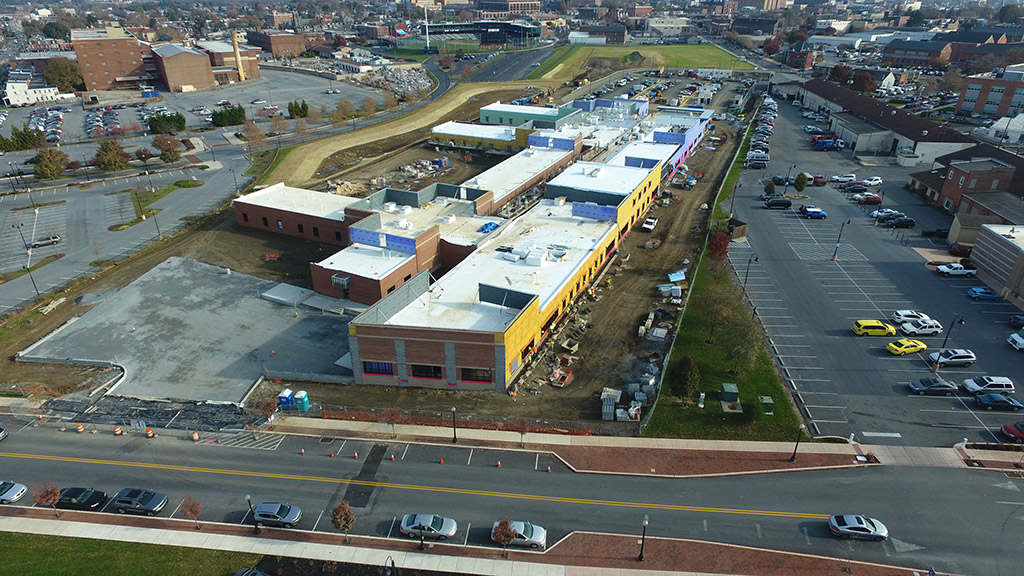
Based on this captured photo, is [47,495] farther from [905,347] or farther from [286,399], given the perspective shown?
[905,347]

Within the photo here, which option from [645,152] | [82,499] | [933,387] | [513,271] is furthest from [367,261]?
[645,152]

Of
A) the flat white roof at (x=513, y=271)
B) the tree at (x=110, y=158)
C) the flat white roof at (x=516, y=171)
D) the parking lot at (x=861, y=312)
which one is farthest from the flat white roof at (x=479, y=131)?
the tree at (x=110, y=158)

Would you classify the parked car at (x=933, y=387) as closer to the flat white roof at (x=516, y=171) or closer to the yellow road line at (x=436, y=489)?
the yellow road line at (x=436, y=489)

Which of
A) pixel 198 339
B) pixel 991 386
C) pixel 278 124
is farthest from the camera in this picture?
pixel 278 124

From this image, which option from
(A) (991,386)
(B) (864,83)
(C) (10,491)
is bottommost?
(C) (10,491)

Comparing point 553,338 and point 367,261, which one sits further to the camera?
point 367,261

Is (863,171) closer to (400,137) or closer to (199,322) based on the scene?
(400,137)

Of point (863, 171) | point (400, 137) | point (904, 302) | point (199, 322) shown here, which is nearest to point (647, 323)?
point (904, 302)
